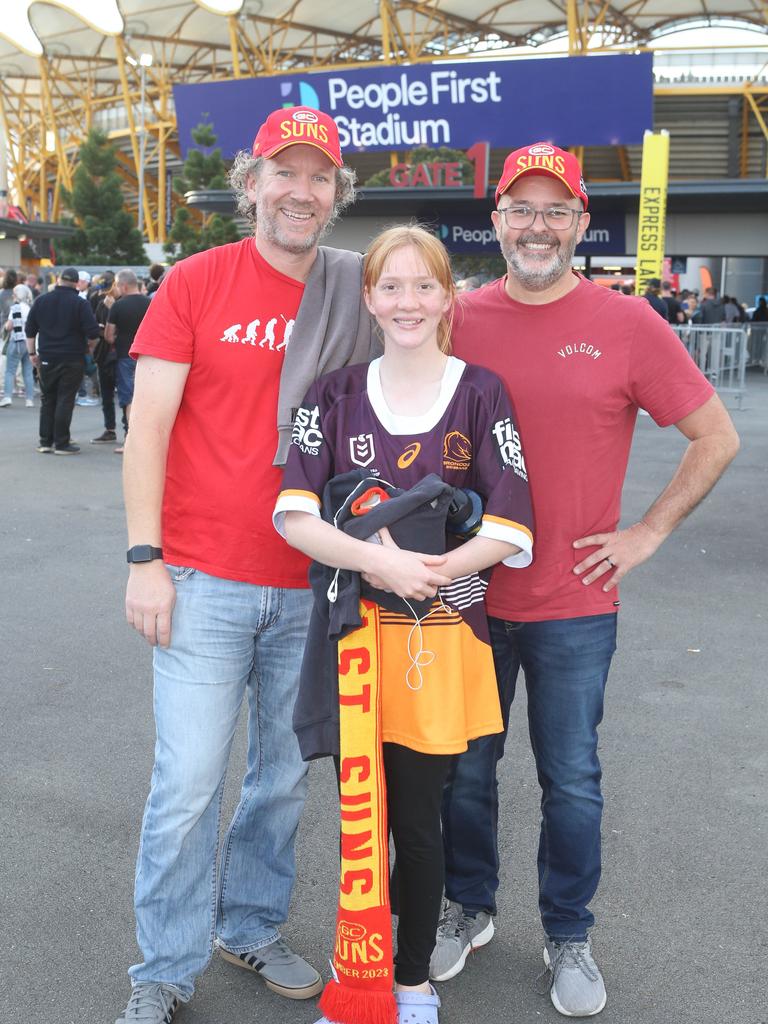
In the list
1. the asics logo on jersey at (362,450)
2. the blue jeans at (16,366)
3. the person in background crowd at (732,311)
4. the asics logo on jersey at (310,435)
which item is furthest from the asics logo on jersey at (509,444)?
the person in background crowd at (732,311)

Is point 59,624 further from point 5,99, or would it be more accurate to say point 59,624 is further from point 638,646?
point 5,99

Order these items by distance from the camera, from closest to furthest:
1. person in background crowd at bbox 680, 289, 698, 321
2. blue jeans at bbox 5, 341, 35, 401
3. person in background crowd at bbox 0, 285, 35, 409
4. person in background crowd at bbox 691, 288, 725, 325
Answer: person in background crowd at bbox 0, 285, 35, 409 < blue jeans at bbox 5, 341, 35, 401 < person in background crowd at bbox 691, 288, 725, 325 < person in background crowd at bbox 680, 289, 698, 321

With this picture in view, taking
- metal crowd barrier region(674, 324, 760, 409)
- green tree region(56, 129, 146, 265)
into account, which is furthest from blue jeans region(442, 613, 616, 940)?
green tree region(56, 129, 146, 265)

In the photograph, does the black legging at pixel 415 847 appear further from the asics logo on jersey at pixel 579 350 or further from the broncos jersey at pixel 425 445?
the asics logo on jersey at pixel 579 350

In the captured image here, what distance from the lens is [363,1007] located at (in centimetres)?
239

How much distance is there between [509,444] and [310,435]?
1.51 feet

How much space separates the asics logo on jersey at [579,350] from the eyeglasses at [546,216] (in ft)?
0.99

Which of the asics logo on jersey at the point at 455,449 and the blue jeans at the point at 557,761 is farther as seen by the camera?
the blue jeans at the point at 557,761

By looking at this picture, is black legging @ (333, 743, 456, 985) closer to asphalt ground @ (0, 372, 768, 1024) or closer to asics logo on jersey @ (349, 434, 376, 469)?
asphalt ground @ (0, 372, 768, 1024)

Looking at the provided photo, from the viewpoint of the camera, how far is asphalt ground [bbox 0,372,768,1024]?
2.77 metres

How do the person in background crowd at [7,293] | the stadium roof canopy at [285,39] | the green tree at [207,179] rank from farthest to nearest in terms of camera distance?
the stadium roof canopy at [285,39] → the green tree at [207,179] → the person in background crowd at [7,293]

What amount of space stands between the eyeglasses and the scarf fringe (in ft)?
6.23

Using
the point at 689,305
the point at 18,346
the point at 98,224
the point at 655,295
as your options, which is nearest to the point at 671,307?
the point at 655,295

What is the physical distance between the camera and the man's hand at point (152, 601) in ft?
8.28
